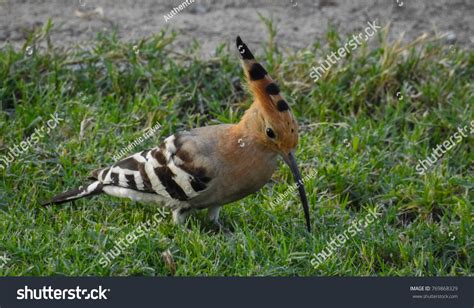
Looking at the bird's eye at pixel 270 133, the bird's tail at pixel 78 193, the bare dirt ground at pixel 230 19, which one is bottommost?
the bird's tail at pixel 78 193

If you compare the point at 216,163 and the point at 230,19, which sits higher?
the point at 230,19

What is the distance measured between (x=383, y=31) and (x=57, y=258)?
342 centimetres

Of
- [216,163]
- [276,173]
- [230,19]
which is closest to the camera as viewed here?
[216,163]

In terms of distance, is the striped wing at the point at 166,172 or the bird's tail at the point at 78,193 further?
the bird's tail at the point at 78,193

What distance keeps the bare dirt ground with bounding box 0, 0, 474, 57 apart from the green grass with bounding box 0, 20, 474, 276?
241 mm


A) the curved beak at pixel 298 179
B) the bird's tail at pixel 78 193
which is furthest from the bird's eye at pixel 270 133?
the bird's tail at pixel 78 193

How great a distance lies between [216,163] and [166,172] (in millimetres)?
315

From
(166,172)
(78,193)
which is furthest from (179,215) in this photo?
(78,193)

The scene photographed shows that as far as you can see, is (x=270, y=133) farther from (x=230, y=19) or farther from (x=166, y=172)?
(x=230, y=19)

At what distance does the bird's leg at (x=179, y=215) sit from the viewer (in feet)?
17.2

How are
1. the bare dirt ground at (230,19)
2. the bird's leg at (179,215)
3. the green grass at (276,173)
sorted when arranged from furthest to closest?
the bare dirt ground at (230,19)
the bird's leg at (179,215)
the green grass at (276,173)

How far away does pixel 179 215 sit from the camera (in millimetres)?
5270

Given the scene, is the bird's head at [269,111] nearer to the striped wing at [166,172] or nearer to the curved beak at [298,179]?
the curved beak at [298,179]

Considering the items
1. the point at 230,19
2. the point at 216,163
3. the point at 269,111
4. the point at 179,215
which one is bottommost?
the point at 179,215
